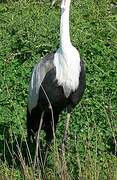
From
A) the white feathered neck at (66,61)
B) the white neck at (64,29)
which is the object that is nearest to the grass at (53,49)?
the white feathered neck at (66,61)

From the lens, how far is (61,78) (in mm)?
5094

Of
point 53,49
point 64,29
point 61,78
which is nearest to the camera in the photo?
point 64,29

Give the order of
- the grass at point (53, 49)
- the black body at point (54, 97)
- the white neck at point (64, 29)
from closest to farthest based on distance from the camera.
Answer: the white neck at point (64, 29), the black body at point (54, 97), the grass at point (53, 49)

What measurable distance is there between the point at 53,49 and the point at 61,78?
220 cm

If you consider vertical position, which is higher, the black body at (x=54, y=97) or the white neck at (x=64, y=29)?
the white neck at (x=64, y=29)

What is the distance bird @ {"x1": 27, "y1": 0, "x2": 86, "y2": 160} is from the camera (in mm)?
5016

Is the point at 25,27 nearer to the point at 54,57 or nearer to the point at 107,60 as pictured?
the point at 107,60

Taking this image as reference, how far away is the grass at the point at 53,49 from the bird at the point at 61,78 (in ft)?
1.14

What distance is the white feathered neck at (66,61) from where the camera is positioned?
4988 millimetres

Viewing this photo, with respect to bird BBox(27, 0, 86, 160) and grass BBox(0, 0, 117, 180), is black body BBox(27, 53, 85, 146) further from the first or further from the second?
grass BBox(0, 0, 117, 180)

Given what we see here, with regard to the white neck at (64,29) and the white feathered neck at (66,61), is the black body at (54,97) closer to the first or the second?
the white feathered neck at (66,61)

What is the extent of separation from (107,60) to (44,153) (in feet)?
6.40

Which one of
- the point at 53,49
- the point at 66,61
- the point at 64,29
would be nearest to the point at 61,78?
the point at 66,61

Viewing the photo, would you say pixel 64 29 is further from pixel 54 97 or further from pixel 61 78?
pixel 54 97
